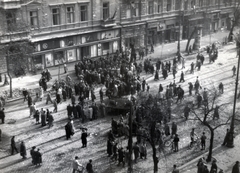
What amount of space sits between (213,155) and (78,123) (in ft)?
32.4

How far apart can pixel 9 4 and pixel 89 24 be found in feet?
33.4

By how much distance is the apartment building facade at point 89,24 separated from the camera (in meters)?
33.0

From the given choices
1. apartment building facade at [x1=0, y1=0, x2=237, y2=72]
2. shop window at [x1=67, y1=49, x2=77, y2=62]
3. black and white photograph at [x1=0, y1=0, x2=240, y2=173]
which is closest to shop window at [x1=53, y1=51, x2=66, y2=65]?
apartment building facade at [x1=0, y1=0, x2=237, y2=72]

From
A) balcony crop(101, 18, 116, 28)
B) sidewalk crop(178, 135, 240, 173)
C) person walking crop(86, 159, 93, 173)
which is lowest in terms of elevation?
sidewalk crop(178, 135, 240, 173)

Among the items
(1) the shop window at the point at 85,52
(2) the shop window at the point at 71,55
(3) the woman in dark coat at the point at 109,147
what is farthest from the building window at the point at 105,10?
(3) the woman in dark coat at the point at 109,147

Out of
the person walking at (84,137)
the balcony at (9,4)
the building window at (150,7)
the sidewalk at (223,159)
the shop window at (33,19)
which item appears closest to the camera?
the sidewalk at (223,159)

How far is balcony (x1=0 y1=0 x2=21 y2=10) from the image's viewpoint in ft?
102

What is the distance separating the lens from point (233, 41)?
51625 millimetres

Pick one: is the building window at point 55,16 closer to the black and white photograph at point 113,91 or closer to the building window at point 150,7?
the black and white photograph at point 113,91

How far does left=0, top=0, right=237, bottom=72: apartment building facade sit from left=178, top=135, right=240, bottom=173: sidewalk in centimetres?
1901

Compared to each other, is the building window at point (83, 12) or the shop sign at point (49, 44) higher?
the building window at point (83, 12)

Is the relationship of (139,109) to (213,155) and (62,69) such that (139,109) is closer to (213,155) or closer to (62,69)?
(213,155)

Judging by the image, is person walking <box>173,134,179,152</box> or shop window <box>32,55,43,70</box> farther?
shop window <box>32,55,43,70</box>

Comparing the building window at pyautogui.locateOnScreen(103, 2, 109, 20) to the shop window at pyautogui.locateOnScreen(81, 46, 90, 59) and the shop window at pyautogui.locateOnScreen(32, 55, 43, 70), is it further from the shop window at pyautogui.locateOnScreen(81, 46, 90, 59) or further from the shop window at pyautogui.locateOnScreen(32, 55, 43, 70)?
the shop window at pyautogui.locateOnScreen(32, 55, 43, 70)
